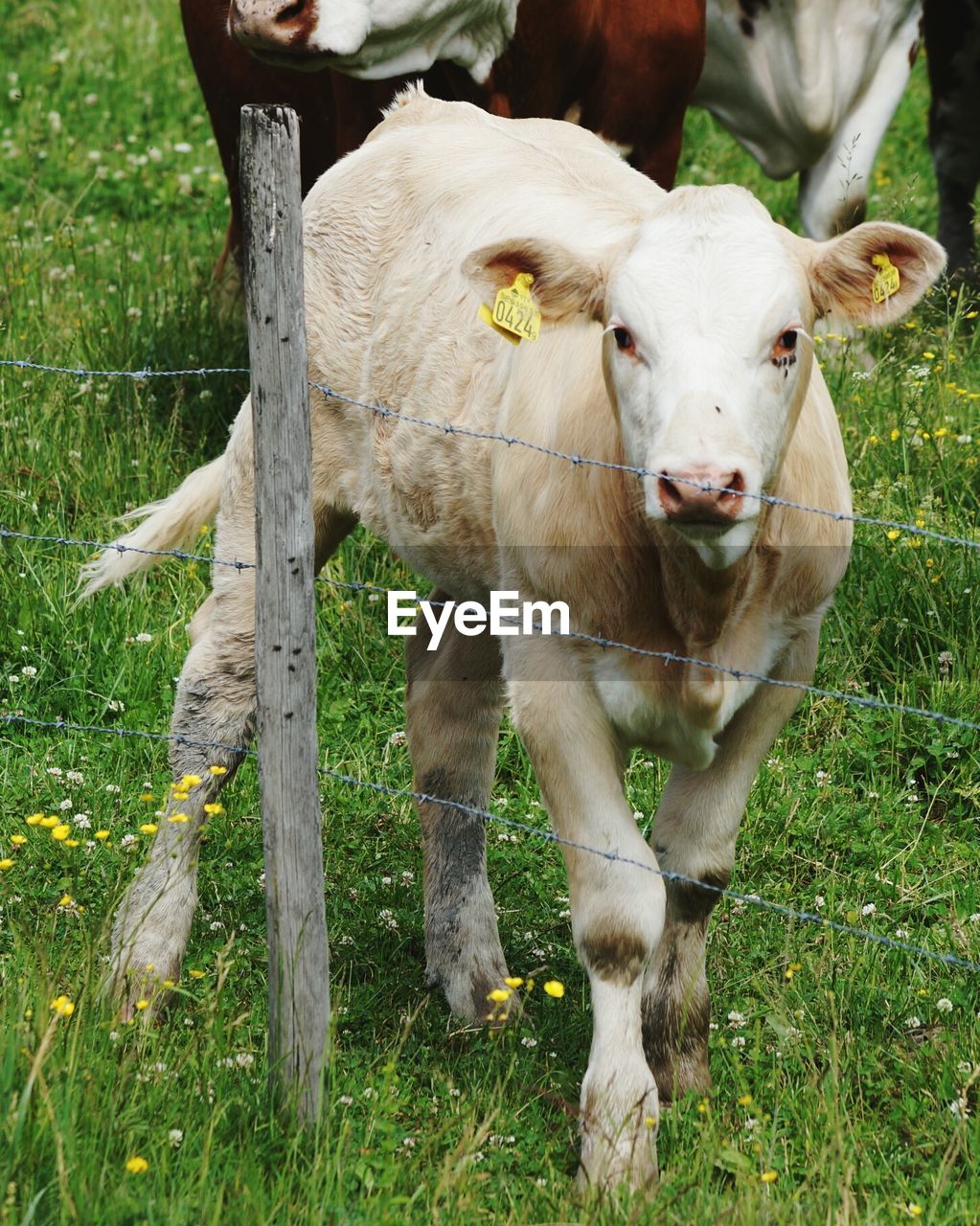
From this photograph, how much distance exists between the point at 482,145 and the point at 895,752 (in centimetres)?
200

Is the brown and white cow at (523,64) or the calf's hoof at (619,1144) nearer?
the calf's hoof at (619,1144)

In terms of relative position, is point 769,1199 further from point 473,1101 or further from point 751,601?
point 751,601

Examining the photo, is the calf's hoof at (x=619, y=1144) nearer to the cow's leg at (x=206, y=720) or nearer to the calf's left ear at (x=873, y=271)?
the cow's leg at (x=206, y=720)

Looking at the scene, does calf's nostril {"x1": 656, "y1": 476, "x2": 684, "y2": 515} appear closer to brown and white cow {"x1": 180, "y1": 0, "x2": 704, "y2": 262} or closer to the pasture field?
the pasture field

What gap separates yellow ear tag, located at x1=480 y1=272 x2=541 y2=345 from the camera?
3451 millimetres

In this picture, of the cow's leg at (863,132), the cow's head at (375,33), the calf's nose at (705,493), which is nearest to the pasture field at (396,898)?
the cow's leg at (863,132)

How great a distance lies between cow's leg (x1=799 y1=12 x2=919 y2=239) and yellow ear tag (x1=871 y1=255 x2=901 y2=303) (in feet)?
14.9

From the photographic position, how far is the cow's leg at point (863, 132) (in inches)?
309

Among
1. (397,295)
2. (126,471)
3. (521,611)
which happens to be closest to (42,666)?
(126,471)

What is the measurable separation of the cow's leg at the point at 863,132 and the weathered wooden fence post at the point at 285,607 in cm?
516

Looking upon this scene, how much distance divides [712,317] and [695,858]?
1.19m

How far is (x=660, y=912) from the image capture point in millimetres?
3574

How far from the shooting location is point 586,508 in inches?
141

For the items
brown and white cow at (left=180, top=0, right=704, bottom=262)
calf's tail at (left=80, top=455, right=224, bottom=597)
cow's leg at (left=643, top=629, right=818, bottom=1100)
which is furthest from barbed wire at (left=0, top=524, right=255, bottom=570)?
brown and white cow at (left=180, top=0, right=704, bottom=262)
